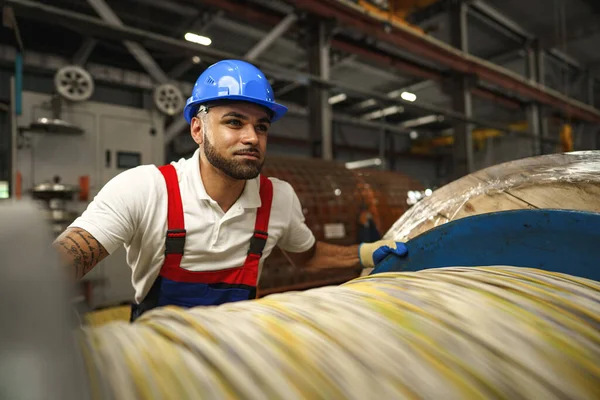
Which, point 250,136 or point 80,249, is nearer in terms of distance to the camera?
point 80,249

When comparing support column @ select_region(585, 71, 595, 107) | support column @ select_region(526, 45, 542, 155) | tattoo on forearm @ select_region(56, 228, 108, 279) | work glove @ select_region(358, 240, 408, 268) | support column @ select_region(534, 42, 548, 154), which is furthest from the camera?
support column @ select_region(585, 71, 595, 107)

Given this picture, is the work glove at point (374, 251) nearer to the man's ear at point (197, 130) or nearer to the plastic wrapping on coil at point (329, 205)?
the man's ear at point (197, 130)

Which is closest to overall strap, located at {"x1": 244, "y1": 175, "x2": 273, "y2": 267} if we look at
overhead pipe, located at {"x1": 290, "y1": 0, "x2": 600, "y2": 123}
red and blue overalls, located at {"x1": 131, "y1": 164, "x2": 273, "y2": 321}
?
red and blue overalls, located at {"x1": 131, "y1": 164, "x2": 273, "y2": 321}

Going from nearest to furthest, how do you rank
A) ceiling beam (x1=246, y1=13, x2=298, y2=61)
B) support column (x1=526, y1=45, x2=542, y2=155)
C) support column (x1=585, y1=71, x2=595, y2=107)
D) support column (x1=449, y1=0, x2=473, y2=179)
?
ceiling beam (x1=246, y1=13, x2=298, y2=61)
support column (x1=449, y1=0, x2=473, y2=179)
support column (x1=526, y1=45, x2=542, y2=155)
support column (x1=585, y1=71, x2=595, y2=107)

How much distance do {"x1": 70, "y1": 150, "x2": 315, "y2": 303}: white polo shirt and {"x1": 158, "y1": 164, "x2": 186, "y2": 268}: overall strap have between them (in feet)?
0.08

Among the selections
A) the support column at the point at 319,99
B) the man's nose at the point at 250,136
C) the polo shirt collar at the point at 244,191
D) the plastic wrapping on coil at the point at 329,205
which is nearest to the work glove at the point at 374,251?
the polo shirt collar at the point at 244,191

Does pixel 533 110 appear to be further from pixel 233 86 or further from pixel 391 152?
pixel 233 86

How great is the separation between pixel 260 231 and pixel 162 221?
0.39 m

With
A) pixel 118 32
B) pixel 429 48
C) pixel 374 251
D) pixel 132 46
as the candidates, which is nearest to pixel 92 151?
pixel 132 46

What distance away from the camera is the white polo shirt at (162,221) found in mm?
1359

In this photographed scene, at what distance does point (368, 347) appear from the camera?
473 mm

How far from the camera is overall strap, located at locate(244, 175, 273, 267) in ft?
5.27

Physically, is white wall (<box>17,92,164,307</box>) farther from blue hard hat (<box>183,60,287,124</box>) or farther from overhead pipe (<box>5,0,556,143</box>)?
blue hard hat (<box>183,60,287,124</box>)

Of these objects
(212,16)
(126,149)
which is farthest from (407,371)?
(212,16)
